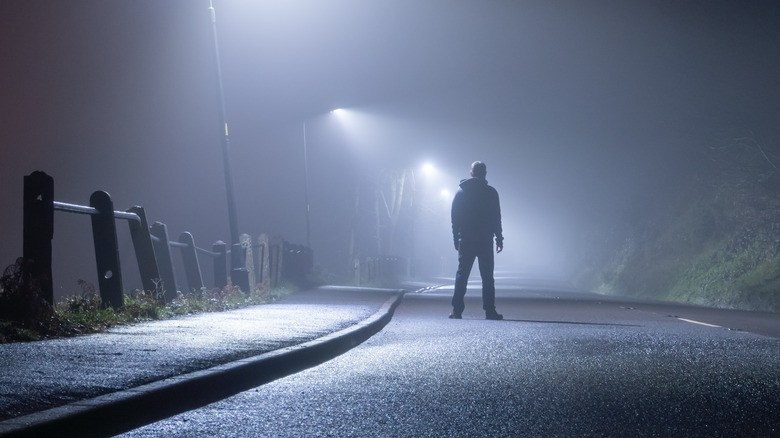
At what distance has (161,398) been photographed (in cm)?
584

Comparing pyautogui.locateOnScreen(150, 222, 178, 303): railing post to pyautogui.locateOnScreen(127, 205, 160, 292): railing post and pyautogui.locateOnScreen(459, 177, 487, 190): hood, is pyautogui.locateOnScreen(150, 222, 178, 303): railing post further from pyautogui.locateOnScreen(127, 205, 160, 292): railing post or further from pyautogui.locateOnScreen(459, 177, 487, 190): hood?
pyautogui.locateOnScreen(459, 177, 487, 190): hood

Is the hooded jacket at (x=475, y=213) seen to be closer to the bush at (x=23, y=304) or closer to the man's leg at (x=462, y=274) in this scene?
the man's leg at (x=462, y=274)

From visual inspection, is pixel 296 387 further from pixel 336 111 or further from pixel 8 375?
pixel 336 111

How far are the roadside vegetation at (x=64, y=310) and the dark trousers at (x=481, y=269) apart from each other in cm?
405

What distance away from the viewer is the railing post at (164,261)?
1509cm

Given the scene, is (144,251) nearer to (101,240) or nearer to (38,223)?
(101,240)

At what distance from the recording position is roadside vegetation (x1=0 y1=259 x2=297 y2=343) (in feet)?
29.9

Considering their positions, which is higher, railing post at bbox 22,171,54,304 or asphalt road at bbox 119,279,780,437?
railing post at bbox 22,171,54,304

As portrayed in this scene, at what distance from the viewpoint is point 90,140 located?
178ft

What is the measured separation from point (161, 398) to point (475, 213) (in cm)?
922

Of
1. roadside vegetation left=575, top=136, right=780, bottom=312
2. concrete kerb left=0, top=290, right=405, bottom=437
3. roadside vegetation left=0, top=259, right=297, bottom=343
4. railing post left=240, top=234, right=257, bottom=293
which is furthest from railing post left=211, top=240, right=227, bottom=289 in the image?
roadside vegetation left=575, top=136, right=780, bottom=312

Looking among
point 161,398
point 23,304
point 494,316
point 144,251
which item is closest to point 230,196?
point 144,251

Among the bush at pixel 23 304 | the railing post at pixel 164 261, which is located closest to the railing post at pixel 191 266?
the railing post at pixel 164 261

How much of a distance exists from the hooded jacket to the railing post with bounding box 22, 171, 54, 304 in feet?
20.8
